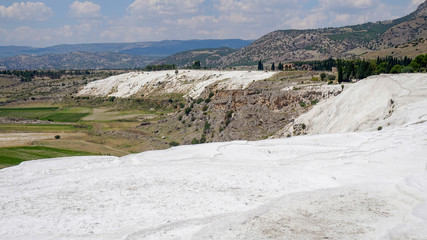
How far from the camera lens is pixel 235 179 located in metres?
18.2

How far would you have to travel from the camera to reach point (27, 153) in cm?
4788

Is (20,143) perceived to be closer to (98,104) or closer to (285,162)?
(285,162)

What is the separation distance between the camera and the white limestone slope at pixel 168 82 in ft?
376

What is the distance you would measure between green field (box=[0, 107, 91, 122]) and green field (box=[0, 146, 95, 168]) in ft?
181

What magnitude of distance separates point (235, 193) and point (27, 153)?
41754 mm

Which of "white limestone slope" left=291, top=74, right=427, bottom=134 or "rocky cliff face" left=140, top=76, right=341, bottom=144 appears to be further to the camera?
"rocky cliff face" left=140, top=76, right=341, bottom=144

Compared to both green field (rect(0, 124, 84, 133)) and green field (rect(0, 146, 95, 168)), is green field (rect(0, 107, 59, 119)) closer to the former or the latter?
green field (rect(0, 124, 84, 133))

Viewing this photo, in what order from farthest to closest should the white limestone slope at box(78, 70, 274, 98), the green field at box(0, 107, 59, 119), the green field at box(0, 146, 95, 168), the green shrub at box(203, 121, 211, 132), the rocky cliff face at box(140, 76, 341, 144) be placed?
the green field at box(0, 107, 59, 119), the white limestone slope at box(78, 70, 274, 98), the green shrub at box(203, 121, 211, 132), the rocky cliff face at box(140, 76, 341, 144), the green field at box(0, 146, 95, 168)

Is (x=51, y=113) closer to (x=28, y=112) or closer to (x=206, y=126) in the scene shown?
(x=28, y=112)

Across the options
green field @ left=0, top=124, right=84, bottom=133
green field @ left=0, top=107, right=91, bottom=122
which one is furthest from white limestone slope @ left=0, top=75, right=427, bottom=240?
green field @ left=0, top=107, right=91, bottom=122

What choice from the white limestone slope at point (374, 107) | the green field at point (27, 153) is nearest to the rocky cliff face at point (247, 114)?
the white limestone slope at point (374, 107)

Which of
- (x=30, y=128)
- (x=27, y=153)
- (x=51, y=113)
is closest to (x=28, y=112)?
(x=51, y=113)

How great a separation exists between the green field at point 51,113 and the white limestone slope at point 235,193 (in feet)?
301

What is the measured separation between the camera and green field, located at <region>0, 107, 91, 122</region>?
110 m
